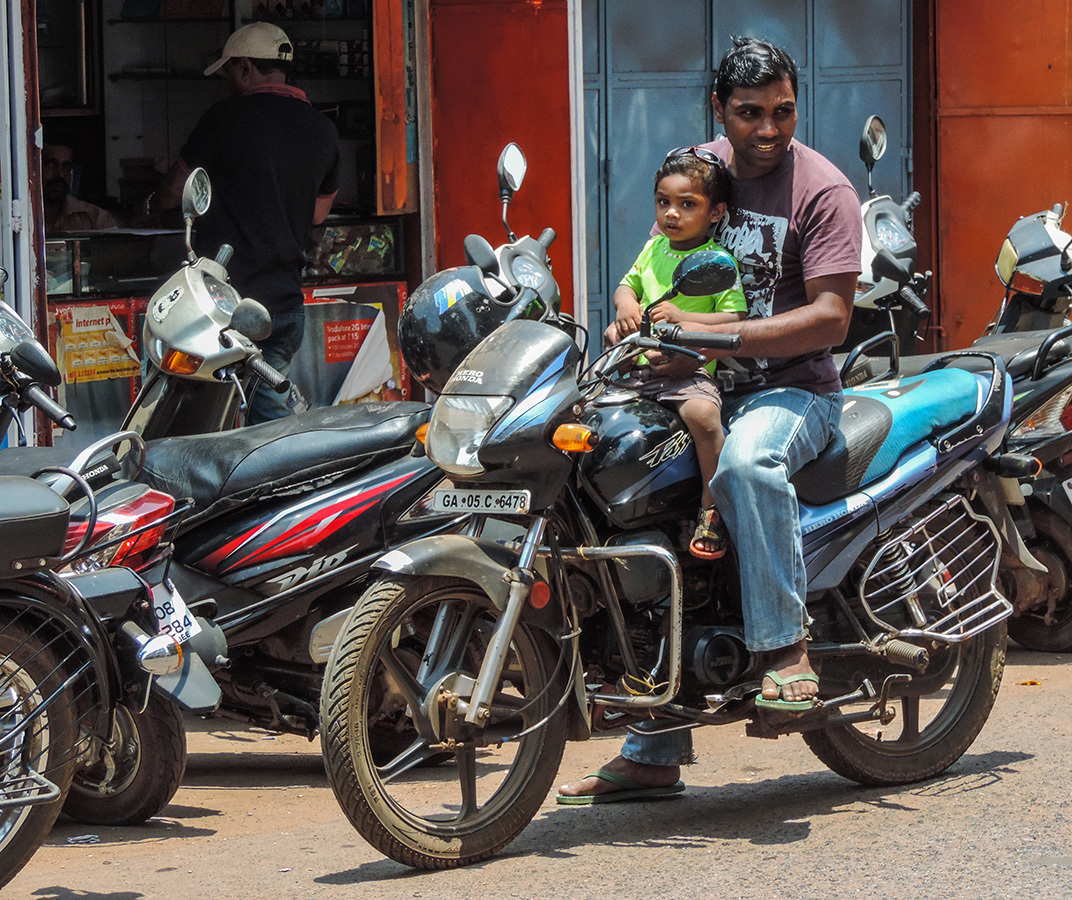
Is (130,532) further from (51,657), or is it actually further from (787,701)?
(787,701)

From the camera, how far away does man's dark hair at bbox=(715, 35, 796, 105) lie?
4207 millimetres

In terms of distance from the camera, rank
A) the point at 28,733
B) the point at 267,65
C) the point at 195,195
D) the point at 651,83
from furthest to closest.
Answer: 1. the point at 651,83
2. the point at 267,65
3. the point at 195,195
4. the point at 28,733

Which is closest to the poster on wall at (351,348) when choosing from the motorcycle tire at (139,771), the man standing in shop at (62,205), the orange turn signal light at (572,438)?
the man standing in shop at (62,205)

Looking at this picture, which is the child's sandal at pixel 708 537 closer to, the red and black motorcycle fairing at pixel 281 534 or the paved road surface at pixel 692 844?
the paved road surface at pixel 692 844

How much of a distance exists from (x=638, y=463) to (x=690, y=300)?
461 millimetres

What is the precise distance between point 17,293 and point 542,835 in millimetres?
3098

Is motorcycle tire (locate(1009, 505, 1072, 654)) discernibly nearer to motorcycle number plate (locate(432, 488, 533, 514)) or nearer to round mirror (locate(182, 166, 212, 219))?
motorcycle number plate (locate(432, 488, 533, 514))

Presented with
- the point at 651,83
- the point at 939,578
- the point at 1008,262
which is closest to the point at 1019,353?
the point at 1008,262

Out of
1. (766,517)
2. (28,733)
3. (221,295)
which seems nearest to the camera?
(28,733)

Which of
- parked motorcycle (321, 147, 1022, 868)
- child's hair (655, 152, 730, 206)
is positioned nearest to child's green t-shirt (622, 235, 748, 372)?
child's hair (655, 152, 730, 206)

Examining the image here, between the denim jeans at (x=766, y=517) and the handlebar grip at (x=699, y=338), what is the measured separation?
327mm

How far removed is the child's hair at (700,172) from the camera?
4.14 metres

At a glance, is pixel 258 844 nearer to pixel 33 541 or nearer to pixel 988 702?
pixel 33 541

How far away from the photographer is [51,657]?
3.61 metres
